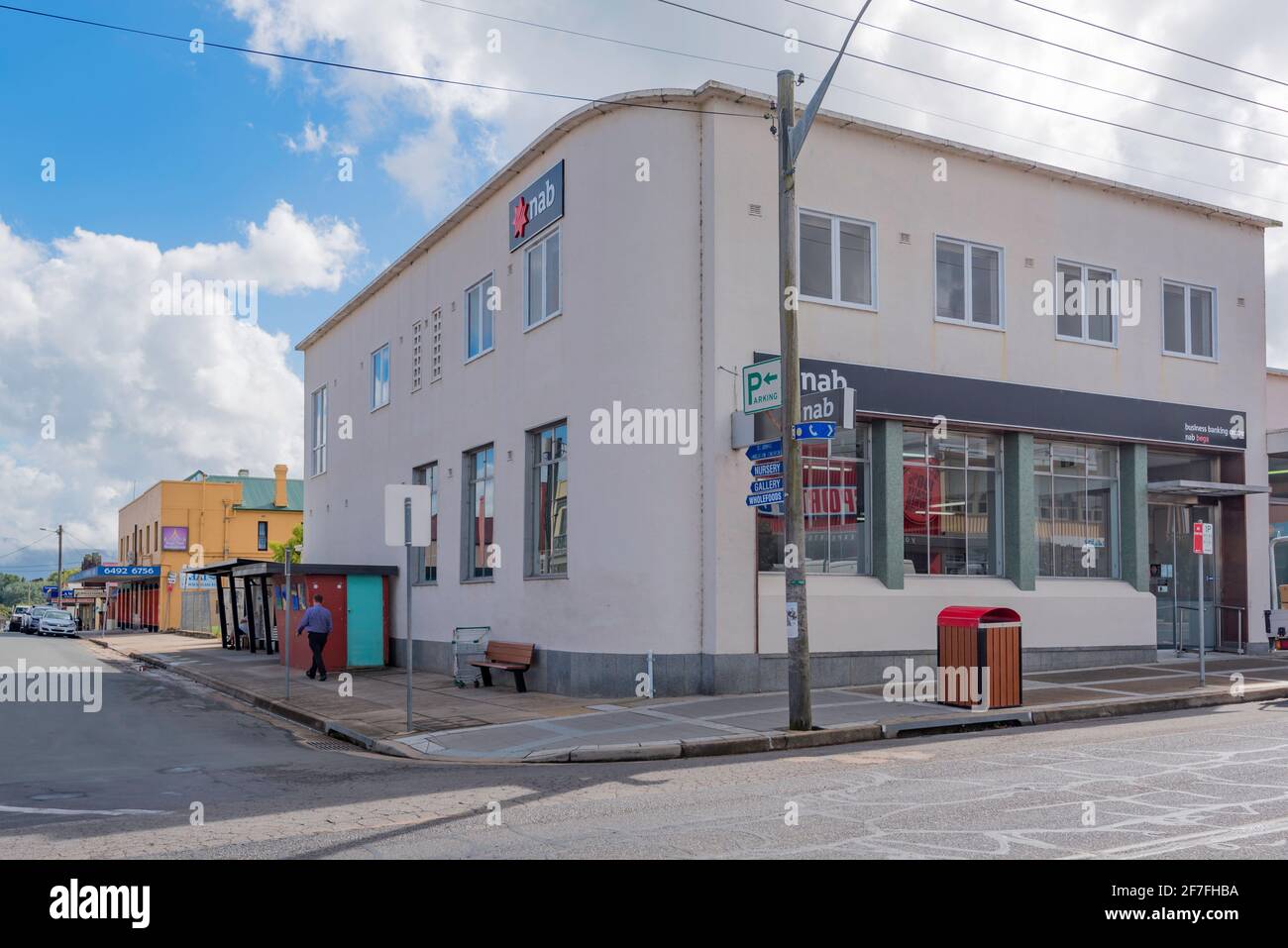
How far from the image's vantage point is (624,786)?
33.9ft

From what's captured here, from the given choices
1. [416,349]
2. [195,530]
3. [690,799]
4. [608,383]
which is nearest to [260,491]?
[195,530]

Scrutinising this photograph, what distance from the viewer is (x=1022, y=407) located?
66.1 feet

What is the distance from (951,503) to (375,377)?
1598 centimetres

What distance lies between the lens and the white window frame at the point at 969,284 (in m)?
19.7

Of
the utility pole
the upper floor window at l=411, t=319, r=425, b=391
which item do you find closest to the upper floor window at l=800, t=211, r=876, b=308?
the utility pole

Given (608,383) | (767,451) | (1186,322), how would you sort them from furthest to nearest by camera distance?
(1186,322)
(608,383)
(767,451)

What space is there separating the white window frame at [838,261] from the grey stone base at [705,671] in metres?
5.61

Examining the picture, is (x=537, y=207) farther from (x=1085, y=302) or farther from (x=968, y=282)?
(x=1085, y=302)


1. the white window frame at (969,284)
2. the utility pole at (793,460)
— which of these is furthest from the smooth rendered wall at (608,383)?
the white window frame at (969,284)

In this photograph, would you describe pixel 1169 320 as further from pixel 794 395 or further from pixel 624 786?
pixel 624 786

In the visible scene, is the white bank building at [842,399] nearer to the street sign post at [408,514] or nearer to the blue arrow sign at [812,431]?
the blue arrow sign at [812,431]

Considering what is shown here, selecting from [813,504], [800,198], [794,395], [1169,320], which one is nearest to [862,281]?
[800,198]
